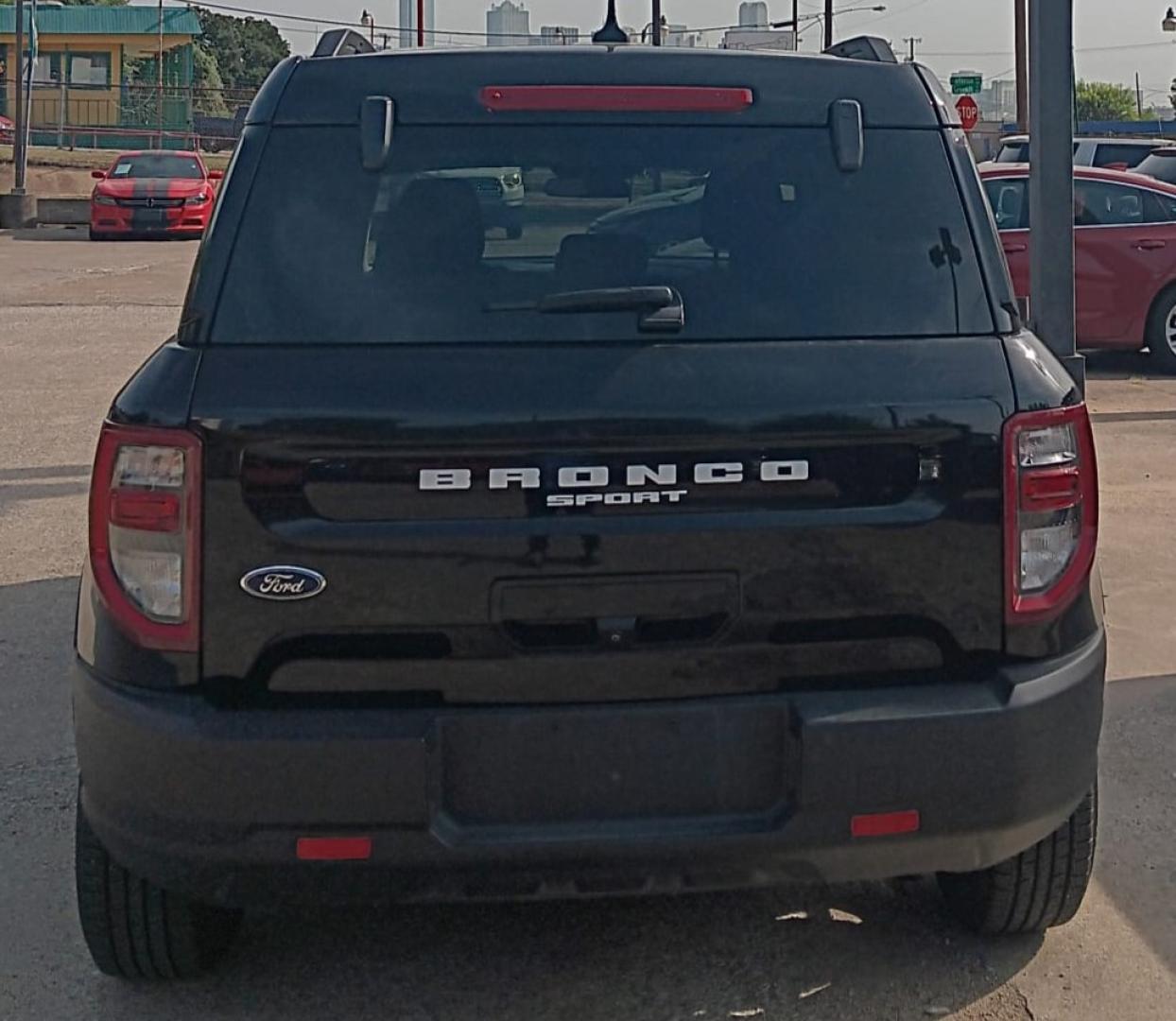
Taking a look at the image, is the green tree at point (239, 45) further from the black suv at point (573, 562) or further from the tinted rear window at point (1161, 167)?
the black suv at point (573, 562)

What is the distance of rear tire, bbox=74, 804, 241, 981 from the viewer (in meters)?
3.26

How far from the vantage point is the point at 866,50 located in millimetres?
3477

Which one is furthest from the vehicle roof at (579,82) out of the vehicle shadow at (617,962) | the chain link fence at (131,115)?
the chain link fence at (131,115)

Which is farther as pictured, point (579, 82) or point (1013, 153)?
point (1013, 153)

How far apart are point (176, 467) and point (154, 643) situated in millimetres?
312

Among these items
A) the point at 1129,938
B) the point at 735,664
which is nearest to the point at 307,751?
the point at 735,664

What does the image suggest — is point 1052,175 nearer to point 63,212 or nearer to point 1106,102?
point 63,212

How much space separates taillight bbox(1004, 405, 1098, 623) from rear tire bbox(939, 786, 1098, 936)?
57 cm

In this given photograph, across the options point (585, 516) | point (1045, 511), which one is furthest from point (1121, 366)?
point (585, 516)

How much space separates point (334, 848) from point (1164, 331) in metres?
10.7

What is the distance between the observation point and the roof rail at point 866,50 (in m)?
3.39

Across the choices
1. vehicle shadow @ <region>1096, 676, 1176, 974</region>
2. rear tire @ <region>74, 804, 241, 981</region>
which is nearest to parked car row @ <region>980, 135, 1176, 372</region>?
vehicle shadow @ <region>1096, 676, 1176, 974</region>

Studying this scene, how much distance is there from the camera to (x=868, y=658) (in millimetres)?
2939

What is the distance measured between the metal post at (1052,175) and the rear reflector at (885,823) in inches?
190
